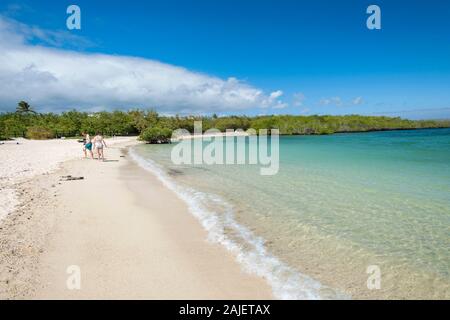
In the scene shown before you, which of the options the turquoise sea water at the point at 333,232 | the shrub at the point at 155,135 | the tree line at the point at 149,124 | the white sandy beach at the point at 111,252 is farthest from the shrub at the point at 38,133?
the white sandy beach at the point at 111,252

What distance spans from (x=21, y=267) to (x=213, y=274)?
306 cm

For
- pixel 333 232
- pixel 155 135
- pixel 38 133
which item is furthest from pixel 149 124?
pixel 333 232

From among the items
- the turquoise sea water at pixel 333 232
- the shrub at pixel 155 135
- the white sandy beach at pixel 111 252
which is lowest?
the turquoise sea water at pixel 333 232

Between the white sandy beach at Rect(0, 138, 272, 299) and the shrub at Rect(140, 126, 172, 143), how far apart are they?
1825 inches

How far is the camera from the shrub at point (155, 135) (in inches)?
2216

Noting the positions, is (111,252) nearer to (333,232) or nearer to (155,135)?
(333,232)

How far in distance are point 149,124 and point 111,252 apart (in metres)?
87.4

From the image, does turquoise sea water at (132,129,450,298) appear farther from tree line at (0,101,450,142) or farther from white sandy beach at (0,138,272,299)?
tree line at (0,101,450,142)

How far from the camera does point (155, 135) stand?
56.8 m

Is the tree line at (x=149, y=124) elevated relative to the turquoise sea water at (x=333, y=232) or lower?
elevated

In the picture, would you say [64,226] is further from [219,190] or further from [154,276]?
[219,190]

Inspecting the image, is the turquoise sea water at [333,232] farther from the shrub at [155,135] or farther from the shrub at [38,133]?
the shrub at [38,133]

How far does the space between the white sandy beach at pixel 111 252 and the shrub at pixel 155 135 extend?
46345 mm
